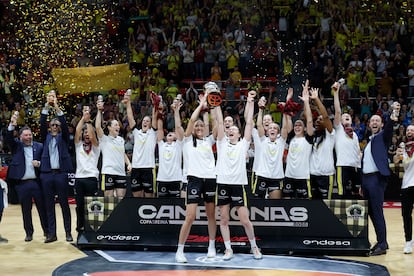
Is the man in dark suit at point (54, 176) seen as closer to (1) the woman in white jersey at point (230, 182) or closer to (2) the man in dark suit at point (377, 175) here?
(1) the woman in white jersey at point (230, 182)

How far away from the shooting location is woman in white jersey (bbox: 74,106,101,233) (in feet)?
37.9

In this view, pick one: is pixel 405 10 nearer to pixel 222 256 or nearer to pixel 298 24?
pixel 298 24

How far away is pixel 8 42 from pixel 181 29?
17.4 feet

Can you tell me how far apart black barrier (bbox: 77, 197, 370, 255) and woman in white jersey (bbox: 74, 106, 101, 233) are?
666 mm

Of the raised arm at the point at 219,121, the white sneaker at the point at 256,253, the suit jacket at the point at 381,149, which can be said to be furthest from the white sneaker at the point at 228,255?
the suit jacket at the point at 381,149

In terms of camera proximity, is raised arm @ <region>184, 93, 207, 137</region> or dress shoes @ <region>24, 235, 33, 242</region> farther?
dress shoes @ <region>24, 235, 33, 242</region>

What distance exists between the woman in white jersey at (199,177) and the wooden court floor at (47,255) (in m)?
1.75

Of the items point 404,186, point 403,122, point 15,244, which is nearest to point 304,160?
point 404,186

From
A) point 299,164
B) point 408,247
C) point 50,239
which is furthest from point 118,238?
point 408,247

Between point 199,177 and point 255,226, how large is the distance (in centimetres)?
131

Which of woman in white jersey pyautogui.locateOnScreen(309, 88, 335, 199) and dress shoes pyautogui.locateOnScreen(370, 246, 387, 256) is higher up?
woman in white jersey pyautogui.locateOnScreen(309, 88, 335, 199)

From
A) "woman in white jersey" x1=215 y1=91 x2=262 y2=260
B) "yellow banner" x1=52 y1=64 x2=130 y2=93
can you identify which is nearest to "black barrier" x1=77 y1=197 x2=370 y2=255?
"woman in white jersey" x1=215 y1=91 x2=262 y2=260

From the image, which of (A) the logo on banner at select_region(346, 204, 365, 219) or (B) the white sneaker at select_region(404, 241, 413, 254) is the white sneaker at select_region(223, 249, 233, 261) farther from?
(B) the white sneaker at select_region(404, 241, 413, 254)

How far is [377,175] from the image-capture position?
35.0 feet
